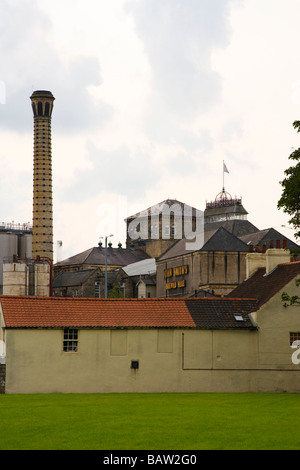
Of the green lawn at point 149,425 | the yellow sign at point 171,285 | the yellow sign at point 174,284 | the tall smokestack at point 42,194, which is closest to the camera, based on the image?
the green lawn at point 149,425

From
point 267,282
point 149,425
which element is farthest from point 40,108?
point 149,425

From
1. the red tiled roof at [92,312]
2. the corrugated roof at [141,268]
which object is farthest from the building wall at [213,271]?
the red tiled roof at [92,312]

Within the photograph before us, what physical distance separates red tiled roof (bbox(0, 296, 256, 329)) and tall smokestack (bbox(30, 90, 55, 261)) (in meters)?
87.5

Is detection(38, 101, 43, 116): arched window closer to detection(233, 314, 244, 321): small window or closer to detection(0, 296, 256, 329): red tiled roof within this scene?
detection(0, 296, 256, 329): red tiled roof

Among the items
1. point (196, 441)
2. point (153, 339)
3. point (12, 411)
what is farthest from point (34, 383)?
point (196, 441)

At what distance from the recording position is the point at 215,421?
26.8 m

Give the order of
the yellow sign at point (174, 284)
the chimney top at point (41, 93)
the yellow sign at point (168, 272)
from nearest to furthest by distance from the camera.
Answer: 1. the yellow sign at point (174, 284)
2. the yellow sign at point (168, 272)
3. the chimney top at point (41, 93)

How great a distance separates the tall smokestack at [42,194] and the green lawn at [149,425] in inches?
3977

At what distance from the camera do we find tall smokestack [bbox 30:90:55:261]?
13712 cm

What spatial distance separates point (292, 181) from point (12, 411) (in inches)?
676

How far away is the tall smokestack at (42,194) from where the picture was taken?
450 ft

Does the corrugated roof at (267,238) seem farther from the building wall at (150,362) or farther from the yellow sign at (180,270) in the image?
the building wall at (150,362)

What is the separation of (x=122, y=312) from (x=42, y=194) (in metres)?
92.2

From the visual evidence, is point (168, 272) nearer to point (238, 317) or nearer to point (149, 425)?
point (238, 317)
